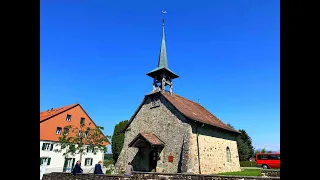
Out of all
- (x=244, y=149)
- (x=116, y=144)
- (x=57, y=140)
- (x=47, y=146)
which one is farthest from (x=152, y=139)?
(x=244, y=149)

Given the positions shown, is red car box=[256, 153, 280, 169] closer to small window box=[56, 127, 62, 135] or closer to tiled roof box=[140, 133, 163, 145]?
tiled roof box=[140, 133, 163, 145]

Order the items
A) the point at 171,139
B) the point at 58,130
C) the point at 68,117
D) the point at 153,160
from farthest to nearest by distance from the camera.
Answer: the point at 68,117 < the point at 58,130 < the point at 153,160 < the point at 171,139

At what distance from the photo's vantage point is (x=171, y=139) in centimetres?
1986

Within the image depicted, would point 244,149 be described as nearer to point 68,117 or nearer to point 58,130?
point 68,117

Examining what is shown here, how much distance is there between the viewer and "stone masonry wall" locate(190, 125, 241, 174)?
19031 mm

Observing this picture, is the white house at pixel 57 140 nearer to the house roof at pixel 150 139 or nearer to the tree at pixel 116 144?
the tree at pixel 116 144

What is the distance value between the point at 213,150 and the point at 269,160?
14.0 m

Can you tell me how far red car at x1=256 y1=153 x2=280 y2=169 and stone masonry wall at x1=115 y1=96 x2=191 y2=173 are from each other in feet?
59.3

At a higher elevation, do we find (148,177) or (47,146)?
(148,177)

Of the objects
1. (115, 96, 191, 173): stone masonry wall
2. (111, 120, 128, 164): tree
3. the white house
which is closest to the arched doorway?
(115, 96, 191, 173): stone masonry wall
